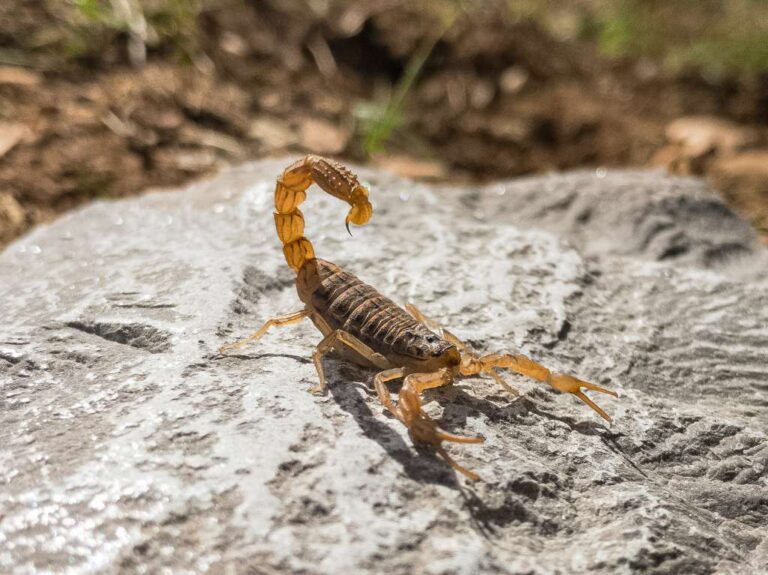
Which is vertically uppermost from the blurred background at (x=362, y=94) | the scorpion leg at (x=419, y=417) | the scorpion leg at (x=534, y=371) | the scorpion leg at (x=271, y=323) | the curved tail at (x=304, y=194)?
the blurred background at (x=362, y=94)

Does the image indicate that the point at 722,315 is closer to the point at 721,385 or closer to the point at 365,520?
the point at 721,385

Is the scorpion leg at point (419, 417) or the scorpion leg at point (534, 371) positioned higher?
the scorpion leg at point (534, 371)

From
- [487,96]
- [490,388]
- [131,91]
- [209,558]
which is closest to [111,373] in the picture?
[209,558]

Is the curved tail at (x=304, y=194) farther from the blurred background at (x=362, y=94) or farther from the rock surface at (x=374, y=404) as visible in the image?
the blurred background at (x=362, y=94)

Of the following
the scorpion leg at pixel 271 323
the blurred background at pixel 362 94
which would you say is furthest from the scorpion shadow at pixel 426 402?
the blurred background at pixel 362 94

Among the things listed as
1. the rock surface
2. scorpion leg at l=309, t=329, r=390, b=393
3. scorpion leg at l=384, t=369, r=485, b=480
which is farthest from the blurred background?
scorpion leg at l=384, t=369, r=485, b=480

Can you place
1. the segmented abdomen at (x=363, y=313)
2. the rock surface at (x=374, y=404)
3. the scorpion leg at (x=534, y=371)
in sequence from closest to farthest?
the rock surface at (x=374, y=404)
the scorpion leg at (x=534, y=371)
the segmented abdomen at (x=363, y=313)

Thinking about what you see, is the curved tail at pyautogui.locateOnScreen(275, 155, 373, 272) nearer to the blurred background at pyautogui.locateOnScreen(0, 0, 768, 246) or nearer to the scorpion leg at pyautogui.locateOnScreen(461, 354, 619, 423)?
the scorpion leg at pyautogui.locateOnScreen(461, 354, 619, 423)
